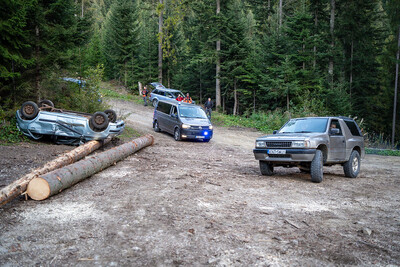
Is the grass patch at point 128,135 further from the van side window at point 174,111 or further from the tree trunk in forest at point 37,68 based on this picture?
the tree trunk in forest at point 37,68

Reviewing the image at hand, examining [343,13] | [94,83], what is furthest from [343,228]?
[343,13]

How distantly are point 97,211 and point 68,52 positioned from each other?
1267cm

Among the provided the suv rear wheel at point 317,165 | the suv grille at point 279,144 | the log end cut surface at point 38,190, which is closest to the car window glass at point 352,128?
the suv rear wheel at point 317,165

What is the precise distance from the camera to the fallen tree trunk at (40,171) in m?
5.60

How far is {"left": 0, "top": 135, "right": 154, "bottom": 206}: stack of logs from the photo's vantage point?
19.4 feet

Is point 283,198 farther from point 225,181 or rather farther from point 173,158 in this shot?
point 173,158

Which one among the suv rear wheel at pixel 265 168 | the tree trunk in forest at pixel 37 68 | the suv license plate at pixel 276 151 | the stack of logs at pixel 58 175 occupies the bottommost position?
the suv rear wheel at pixel 265 168

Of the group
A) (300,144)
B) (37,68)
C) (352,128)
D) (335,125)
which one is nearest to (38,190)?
(300,144)

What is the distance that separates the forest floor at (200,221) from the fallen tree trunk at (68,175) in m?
0.20

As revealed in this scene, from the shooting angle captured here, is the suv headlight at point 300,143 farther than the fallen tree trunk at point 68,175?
Yes

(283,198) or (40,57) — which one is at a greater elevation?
(40,57)

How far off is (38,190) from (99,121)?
6.36 metres

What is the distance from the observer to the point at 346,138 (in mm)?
9555

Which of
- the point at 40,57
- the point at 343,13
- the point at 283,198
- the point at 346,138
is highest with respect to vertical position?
the point at 343,13
